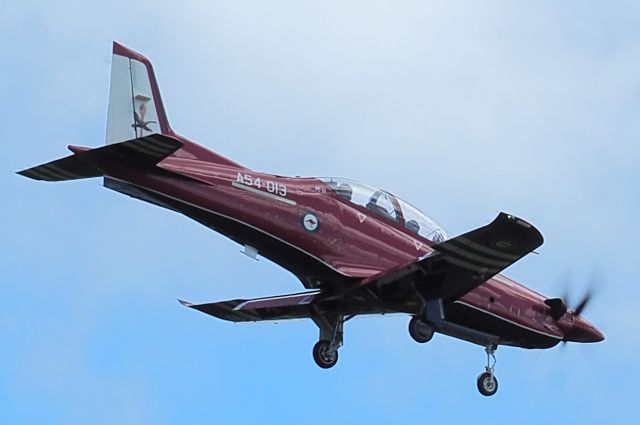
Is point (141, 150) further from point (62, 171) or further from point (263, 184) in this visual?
point (263, 184)

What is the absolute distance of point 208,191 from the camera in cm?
2466

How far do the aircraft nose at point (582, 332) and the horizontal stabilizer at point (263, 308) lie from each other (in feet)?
17.6

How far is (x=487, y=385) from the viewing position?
91.3 ft

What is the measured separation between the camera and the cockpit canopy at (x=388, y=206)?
26.2 m

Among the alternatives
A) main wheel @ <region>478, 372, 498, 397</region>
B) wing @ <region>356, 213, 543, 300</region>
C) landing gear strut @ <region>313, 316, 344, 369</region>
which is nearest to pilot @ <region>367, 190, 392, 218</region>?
wing @ <region>356, 213, 543, 300</region>

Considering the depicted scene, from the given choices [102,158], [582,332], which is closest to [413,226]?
[582,332]

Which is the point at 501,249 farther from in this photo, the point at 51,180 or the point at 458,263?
the point at 51,180

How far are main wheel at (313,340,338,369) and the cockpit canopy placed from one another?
2.85 metres

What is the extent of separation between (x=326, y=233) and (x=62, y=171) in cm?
486

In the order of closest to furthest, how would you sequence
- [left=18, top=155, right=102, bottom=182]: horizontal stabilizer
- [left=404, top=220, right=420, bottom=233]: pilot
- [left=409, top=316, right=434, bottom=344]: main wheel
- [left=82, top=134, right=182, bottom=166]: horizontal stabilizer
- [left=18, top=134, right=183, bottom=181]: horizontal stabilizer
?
[left=82, top=134, right=182, bottom=166]: horizontal stabilizer, [left=18, top=134, right=183, bottom=181]: horizontal stabilizer, [left=18, top=155, right=102, bottom=182]: horizontal stabilizer, [left=409, top=316, right=434, bottom=344]: main wheel, [left=404, top=220, right=420, bottom=233]: pilot

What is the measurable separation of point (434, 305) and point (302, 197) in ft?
10.1

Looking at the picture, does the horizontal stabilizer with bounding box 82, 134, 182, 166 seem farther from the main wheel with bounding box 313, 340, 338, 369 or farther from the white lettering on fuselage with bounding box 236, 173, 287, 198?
the main wheel with bounding box 313, 340, 338, 369

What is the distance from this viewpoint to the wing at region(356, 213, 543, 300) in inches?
937

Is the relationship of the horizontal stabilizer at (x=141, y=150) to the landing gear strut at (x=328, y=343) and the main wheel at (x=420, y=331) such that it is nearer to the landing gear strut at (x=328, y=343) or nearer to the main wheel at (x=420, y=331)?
the landing gear strut at (x=328, y=343)
